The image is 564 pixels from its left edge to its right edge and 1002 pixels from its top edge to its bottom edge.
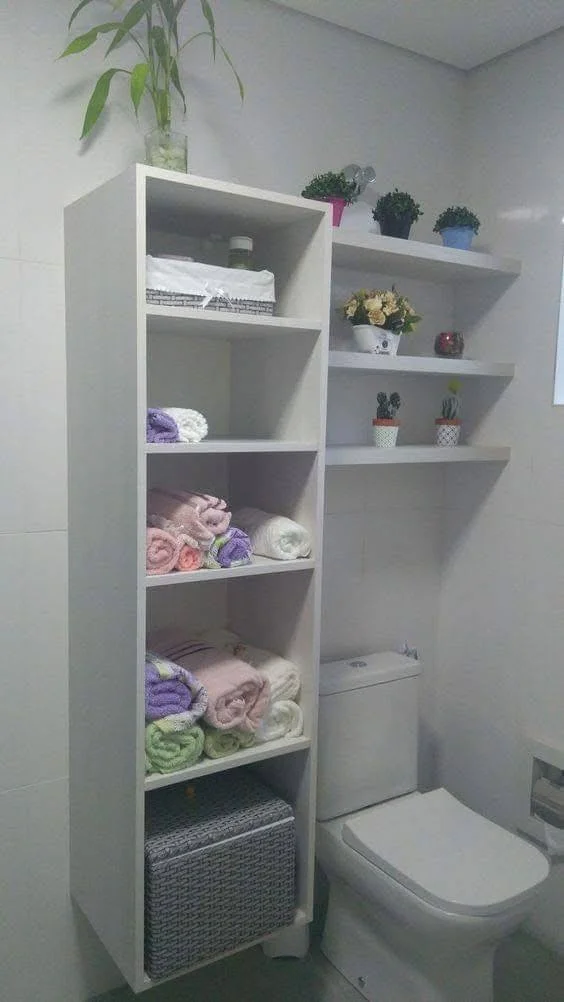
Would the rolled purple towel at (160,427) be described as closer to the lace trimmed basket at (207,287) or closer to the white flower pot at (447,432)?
the lace trimmed basket at (207,287)

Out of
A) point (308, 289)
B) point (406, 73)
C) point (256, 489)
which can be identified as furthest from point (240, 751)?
point (406, 73)

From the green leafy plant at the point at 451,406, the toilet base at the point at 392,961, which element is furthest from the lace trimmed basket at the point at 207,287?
the toilet base at the point at 392,961

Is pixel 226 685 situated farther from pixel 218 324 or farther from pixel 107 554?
pixel 218 324

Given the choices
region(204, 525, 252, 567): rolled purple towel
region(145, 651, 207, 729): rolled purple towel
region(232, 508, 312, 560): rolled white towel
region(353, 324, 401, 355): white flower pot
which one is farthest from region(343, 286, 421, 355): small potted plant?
region(145, 651, 207, 729): rolled purple towel

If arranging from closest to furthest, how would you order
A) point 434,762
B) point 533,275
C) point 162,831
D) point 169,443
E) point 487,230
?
1. point 169,443
2. point 162,831
3. point 533,275
4. point 487,230
5. point 434,762

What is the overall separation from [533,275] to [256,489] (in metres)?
0.98

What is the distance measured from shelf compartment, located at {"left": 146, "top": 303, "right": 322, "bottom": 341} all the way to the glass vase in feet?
1.01

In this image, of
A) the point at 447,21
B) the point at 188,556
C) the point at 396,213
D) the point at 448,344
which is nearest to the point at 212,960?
the point at 188,556

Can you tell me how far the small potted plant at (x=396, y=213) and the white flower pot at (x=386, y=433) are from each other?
46 cm

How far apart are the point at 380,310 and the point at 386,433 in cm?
Answer: 31

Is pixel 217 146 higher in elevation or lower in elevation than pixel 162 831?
higher

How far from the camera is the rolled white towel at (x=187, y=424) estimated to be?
1418 mm

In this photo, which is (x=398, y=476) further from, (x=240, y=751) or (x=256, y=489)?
(x=240, y=751)

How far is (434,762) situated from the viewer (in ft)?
7.94
